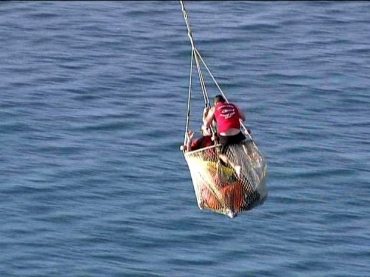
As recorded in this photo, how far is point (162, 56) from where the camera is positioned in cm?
5841

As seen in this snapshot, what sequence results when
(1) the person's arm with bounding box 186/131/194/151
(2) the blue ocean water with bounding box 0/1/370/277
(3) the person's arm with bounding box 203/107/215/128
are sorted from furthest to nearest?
1. (2) the blue ocean water with bounding box 0/1/370/277
2. (3) the person's arm with bounding box 203/107/215/128
3. (1) the person's arm with bounding box 186/131/194/151

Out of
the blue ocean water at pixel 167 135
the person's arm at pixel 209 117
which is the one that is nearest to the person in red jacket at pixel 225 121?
the person's arm at pixel 209 117

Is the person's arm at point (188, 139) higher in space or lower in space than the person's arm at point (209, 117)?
lower

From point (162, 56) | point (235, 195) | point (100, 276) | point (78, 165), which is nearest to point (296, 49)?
point (162, 56)

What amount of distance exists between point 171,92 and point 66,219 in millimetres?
10054

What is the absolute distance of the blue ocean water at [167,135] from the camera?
44.2 meters

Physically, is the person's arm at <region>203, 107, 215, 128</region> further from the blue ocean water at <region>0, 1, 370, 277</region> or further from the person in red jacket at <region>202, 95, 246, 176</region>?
the blue ocean water at <region>0, 1, 370, 277</region>

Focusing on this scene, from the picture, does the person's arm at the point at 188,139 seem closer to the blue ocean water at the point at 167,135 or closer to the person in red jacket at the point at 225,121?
the person in red jacket at the point at 225,121

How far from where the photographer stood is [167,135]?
51.7 meters

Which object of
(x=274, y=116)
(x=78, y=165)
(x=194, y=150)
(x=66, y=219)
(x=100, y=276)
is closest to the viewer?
(x=194, y=150)

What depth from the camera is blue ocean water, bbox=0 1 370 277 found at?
44188 mm

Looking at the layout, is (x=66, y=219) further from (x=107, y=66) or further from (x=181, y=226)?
(x=107, y=66)

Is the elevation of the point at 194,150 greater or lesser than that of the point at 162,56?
greater

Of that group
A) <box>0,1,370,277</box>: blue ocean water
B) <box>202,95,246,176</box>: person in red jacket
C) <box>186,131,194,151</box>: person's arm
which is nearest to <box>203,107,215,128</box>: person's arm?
<box>202,95,246,176</box>: person in red jacket
